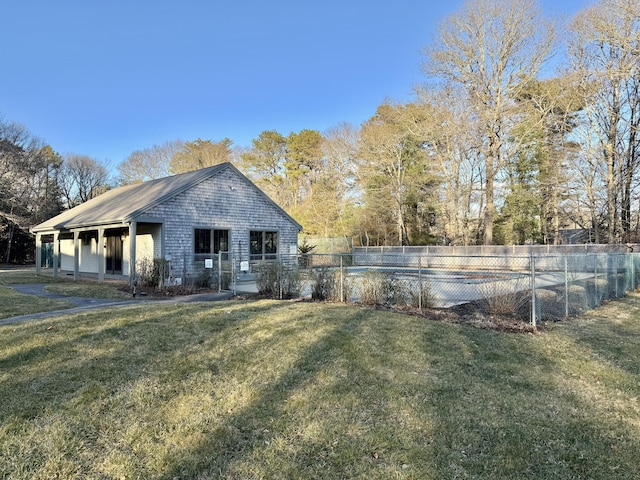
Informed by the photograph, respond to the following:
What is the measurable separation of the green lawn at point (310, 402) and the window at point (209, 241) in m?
9.50

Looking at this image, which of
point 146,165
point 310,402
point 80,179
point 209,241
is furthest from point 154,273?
point 80,179

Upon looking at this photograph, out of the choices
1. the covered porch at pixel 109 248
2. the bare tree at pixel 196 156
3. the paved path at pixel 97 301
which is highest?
the bare tree at pixel 196 156

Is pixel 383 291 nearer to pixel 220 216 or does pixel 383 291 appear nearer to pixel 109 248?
pixel 220 216

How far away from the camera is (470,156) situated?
32031 millimetres

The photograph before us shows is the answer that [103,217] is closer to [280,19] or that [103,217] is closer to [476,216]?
[280,19]

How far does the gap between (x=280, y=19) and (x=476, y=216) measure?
24390 millimetres

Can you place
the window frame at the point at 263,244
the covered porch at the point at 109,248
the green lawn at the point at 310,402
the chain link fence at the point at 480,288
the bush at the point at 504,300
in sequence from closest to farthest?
the green lawn at the point at 310,402, the bush at the point at 504,300, the chain link fence at the point at 480,288, the covered porch at the point at 109,248, the window frame at the point at 263,244

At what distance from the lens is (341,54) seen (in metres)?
20.0

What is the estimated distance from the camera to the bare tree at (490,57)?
24766 millimetres

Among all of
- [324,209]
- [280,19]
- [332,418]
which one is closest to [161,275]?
[332,418]

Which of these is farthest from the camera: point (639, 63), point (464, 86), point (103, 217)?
point (464, 86)

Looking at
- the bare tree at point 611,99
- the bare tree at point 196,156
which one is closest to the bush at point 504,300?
the bare tree at point 611,99

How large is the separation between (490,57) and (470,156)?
26.4 ft

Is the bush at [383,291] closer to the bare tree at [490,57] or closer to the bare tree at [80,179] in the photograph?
the bare tree at [490,57]
